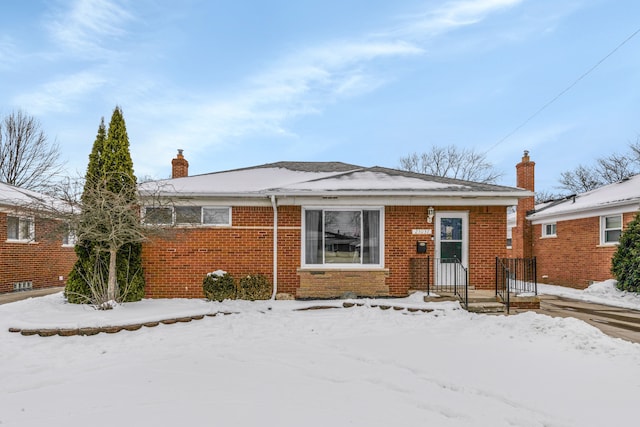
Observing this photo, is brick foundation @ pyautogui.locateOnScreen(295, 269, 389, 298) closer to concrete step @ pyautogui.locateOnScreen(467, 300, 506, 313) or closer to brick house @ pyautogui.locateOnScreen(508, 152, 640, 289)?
concrete step @ pyautogui.locateOnScreen(467, 300, 506, 313)

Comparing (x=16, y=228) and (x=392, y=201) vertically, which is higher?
(x=392, y=201)

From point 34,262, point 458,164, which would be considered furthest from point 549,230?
point 34,262

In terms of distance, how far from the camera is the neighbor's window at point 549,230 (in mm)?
14219

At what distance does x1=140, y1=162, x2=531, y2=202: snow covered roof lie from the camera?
27.3ft

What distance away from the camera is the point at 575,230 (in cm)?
1295

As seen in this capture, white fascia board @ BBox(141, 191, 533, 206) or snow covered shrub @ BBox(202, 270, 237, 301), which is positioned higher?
white fascia board @ BBox(141, 191, 533, 206)

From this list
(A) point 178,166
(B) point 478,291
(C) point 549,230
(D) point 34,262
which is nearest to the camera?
(B) point 478,291

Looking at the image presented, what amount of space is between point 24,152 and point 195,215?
2135 cm

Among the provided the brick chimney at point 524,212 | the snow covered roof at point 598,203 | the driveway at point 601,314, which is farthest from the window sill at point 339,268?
the brick chimney at point 524,212

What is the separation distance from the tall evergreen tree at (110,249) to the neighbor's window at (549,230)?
16202mm

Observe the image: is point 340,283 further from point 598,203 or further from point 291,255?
point 598,203

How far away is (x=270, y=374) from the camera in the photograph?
419cm

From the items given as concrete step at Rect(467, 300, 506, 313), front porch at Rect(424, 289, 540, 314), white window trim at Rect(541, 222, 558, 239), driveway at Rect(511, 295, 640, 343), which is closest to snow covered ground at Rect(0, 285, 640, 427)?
concrete step at Rect(467, 300, 506, 313)

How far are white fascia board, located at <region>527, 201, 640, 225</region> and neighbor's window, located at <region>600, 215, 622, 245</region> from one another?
26 cm
